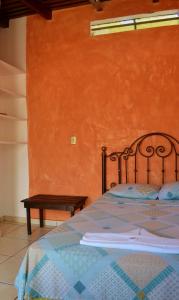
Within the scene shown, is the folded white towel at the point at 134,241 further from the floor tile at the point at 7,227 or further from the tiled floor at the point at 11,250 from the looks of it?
the floor tile at the point at 7,227

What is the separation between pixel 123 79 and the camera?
11.5ft

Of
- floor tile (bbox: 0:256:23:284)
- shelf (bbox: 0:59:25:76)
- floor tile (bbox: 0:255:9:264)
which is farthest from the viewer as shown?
shelf (bbox: 0:59:25:76)

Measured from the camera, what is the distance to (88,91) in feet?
12.0

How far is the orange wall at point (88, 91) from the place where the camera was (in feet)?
11.1

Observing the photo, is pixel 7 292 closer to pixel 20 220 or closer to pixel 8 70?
pixel 20 220

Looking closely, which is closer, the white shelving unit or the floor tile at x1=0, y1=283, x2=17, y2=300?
the floor tile at x1=0, y1=283, x2=17, y2=300

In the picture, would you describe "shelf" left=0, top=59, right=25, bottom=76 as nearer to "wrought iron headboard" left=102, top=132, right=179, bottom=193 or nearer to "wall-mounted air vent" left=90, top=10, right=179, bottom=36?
"wall-mounted air vent" left=90, top=10, right=179, bottom=36

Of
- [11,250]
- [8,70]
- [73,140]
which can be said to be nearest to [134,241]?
[11,250]

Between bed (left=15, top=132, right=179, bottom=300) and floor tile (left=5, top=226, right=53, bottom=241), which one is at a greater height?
bed (left=15, top=132, right=179, bottom=300)

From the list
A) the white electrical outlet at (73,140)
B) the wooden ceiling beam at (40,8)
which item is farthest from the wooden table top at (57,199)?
the wooden ceiling beam at (40,8)

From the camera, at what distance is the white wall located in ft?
13.0

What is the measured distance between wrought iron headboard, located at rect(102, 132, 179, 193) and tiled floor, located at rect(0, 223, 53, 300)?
1128 millimetres

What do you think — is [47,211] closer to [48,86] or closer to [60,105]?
[60,105]

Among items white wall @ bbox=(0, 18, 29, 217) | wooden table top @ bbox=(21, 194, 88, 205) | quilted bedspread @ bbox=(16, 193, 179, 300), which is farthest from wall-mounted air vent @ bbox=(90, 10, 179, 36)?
quilted bedspread @ bbox=(16, 193, 179, 300)
